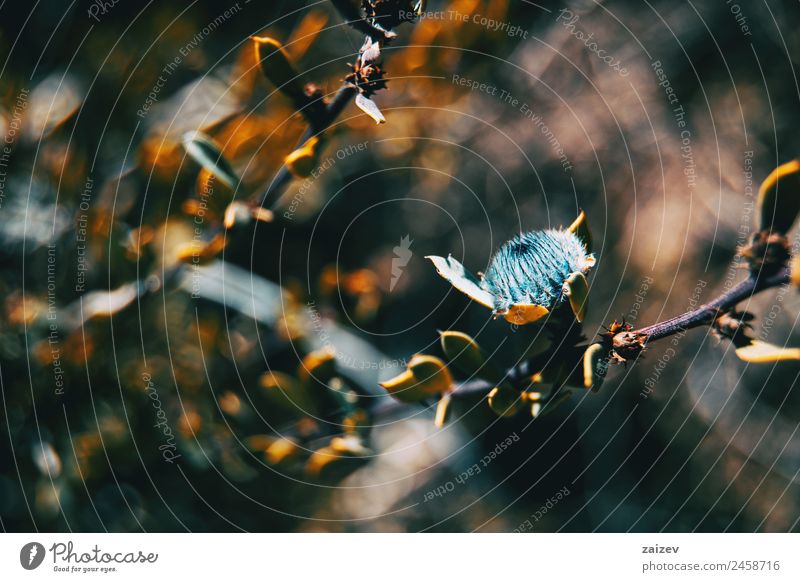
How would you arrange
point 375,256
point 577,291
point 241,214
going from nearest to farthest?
point 577,291, point 241,214, point 375,256

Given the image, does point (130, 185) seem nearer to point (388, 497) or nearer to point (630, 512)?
point (388, 497)

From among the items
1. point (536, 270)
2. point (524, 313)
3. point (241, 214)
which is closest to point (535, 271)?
point (536, 270)

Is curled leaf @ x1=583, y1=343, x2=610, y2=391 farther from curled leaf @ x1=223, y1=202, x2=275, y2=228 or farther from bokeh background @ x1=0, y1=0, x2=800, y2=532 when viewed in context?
curled leaf @ x1=223, y1=202, x2=275, y2=228

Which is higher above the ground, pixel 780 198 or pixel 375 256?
pixel 375 256

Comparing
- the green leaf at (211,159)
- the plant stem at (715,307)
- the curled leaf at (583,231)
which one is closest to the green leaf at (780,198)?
the plant stem at (715,307)

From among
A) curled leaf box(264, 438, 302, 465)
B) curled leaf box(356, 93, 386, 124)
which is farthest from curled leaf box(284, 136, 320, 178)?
→ curled leaf box(264, 438, 302, 465)

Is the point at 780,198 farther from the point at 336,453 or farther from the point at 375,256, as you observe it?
the point at 375,256
